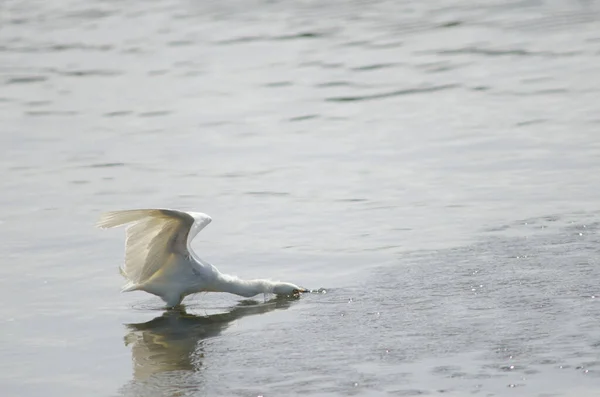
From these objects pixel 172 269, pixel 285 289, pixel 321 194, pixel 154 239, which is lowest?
pixel 321 194

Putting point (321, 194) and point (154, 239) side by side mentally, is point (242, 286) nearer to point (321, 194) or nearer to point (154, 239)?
point (154, 239)

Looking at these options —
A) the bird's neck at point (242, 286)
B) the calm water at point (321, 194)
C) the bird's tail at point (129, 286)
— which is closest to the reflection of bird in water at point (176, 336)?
the calm water at point (321, 194)

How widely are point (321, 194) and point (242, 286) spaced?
116 inches

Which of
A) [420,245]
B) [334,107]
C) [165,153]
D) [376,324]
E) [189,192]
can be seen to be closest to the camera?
[376,324]

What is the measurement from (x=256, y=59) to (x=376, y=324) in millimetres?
10905

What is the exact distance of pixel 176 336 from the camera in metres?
8.34

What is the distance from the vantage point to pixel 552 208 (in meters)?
10.3

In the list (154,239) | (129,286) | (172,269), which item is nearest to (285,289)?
(172,269)

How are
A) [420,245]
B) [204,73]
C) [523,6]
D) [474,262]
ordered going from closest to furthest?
[474,262] < [420,245] < [204,73] < [523,6]

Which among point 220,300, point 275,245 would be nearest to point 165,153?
point 275,245

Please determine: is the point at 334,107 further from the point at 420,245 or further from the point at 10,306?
the point at 10,306

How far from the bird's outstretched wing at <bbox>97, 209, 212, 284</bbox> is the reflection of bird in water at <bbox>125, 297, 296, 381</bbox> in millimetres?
381

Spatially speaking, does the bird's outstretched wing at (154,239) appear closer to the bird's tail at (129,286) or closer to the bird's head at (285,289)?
the bird's tail at (129,286)


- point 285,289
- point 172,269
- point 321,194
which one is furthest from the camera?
point 321,194
